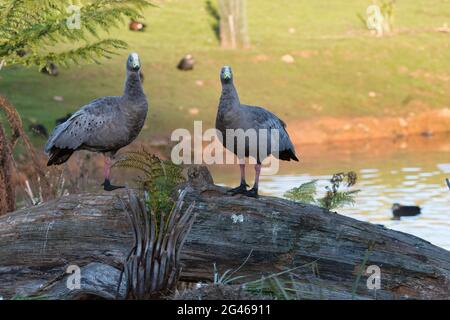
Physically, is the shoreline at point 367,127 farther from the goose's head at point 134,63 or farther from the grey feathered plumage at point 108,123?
the goose's head at point 134,63

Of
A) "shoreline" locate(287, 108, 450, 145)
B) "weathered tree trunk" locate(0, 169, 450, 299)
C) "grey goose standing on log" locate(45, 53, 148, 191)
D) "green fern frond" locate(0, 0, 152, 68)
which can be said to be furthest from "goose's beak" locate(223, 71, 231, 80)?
"shoreline" locate(287, 108, 450, 145)

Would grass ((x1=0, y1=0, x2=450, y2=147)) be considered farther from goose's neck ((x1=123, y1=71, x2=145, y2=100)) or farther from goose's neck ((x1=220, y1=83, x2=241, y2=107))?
goose's neck ((x1=220, y1=83, x2=241, y2=107))

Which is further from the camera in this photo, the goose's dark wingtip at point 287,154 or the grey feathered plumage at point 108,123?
the goose's dark wingtip at point 287,154

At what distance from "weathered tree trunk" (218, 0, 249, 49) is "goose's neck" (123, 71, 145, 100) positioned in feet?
96.3

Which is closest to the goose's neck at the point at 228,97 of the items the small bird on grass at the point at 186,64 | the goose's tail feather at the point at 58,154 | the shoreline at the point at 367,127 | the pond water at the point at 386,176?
the goose's tail feather at the point at 58,154

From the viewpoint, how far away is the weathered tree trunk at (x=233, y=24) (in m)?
39.4

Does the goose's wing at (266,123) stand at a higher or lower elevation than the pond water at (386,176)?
lower

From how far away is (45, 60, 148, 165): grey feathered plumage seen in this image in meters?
9.90

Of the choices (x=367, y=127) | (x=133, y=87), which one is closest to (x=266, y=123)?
(x=133, y=87)

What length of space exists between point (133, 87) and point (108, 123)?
454 millimetres

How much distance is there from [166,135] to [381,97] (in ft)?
30.7

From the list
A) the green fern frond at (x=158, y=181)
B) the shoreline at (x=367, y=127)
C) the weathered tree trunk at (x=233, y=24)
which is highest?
the weathered tree trunk at (x=233, y=24)
